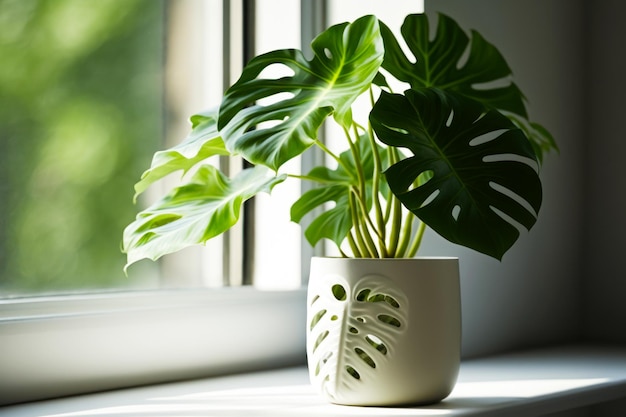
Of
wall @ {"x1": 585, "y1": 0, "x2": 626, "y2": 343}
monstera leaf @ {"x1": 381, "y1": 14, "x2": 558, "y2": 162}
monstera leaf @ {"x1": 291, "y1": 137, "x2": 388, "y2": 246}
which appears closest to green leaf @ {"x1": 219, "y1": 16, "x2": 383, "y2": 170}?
monstera leaf @ {"x1": 381, "y1": 14, "x2": 558, "y2": 162}

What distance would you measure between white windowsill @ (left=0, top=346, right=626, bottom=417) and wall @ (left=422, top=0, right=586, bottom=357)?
198 mm

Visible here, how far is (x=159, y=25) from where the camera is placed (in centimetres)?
158

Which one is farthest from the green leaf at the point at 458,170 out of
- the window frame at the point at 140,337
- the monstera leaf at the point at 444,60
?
the window frame at the point at 140,337

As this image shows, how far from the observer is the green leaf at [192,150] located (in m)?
1.19

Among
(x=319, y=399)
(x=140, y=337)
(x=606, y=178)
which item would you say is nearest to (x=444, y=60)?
(x=319, y=399)

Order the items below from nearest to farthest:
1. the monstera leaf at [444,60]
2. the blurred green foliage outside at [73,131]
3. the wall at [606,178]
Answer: the monstera leaf at [444,60], the blurred green foliage outside at [73,131], the wall at [606,178]

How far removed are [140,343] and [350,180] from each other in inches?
16.4

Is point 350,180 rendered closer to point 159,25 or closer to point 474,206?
point 474,206

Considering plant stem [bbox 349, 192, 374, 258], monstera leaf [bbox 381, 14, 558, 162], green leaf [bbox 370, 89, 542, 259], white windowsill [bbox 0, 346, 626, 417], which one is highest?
monstera leaf [bbox 381, 14, 558, 162]

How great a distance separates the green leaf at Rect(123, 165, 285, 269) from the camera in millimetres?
1147

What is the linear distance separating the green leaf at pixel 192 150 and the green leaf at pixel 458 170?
0.87ft

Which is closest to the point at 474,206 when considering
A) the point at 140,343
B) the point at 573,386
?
the point at 573,386

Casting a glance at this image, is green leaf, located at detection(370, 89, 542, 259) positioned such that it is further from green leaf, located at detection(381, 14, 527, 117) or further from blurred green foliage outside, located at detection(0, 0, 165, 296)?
blurred green foliage outside, located at detection(0, 0, 165, 296)

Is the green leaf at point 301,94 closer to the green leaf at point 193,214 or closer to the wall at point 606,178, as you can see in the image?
the green leaf at point 193,214
